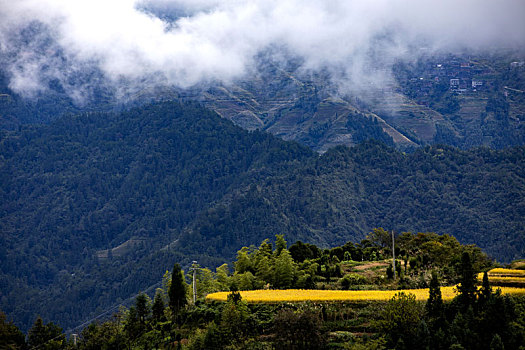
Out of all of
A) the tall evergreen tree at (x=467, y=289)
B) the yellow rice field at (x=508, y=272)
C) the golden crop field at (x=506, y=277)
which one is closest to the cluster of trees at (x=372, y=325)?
the tall evergreen tree at (x=467, y=289)

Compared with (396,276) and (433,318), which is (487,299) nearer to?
(433,318)

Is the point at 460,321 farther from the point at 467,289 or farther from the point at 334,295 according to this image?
the point at 334,295

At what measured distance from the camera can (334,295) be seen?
7288 cm

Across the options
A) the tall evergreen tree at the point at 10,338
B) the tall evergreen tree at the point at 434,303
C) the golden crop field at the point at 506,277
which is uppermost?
the golden crop field at the point at 506,277

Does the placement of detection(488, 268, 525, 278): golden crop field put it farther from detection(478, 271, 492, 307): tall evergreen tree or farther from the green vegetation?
detection(478, 271, 492, 307): tall evergreen tree

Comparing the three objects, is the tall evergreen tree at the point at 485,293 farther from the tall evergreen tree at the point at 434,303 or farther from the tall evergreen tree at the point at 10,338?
the tall evergreen tree at the point at 10,338

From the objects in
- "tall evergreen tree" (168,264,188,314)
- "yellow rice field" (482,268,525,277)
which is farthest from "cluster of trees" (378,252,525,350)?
"tall evergreen tree" (168,264,188,314)

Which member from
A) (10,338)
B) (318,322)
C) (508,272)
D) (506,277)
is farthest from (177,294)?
(508,272)

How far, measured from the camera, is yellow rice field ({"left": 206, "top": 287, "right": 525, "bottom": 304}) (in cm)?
6981

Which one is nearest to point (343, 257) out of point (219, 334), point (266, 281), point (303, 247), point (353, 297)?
point (303, 247)

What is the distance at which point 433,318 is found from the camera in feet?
205

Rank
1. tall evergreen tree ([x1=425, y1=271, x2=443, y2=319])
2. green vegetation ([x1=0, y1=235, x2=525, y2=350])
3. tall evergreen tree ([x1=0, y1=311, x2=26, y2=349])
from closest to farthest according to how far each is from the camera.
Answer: green vegetation ([x1=0, y1=235, x2=525, y2=350]), tall evergreen tree ([x1=425, y1=271, x2=443, y2=319]), tall evergreen tree ([x1=0, y1=311, x2=26, y2=349])

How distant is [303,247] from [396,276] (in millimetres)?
22336

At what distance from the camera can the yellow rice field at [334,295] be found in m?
69.8
